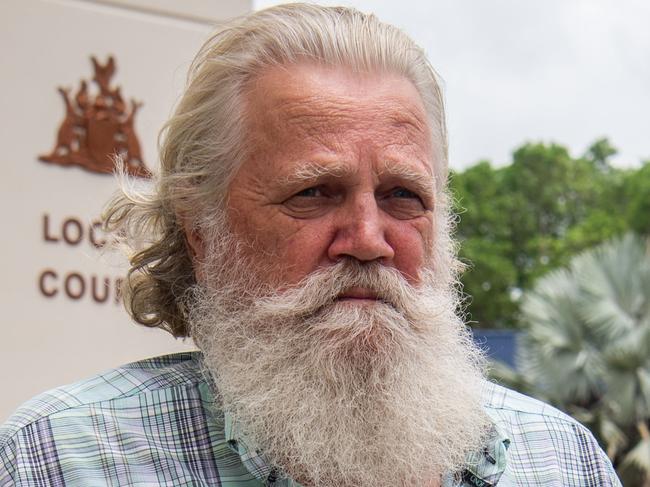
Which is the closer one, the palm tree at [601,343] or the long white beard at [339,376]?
the long white beard at [339,376]

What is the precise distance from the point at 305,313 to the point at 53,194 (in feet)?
10.9

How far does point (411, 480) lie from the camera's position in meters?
2.11

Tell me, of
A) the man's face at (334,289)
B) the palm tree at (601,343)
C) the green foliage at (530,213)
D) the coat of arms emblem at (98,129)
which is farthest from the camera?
the green foliage at (530,213)

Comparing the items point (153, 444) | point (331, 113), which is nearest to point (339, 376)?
point (153, 444)

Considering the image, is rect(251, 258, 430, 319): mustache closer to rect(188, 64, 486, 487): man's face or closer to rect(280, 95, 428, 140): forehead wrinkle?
rect(188, 64, 486, 487): man's face

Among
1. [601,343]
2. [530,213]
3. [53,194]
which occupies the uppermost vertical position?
[53,194]

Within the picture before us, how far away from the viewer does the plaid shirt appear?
190 cm

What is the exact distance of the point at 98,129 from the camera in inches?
205

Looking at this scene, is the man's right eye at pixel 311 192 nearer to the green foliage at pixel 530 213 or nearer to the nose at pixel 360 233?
the nose at pixel 360 233

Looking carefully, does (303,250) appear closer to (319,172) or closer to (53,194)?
(319,172)

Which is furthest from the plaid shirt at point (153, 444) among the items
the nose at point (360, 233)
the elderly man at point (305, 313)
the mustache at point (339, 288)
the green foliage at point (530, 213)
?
the green foliage at point (530, 213)

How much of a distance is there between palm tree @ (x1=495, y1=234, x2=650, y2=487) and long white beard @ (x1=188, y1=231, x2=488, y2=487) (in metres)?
10.2

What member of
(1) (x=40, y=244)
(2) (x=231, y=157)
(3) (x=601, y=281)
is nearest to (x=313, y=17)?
(2) (x=231, y=157)

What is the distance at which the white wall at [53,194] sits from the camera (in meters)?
4.96
